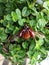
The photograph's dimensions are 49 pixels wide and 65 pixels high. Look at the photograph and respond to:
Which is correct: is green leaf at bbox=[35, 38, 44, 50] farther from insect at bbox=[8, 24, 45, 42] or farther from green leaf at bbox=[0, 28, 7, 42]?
green leaf at bbox=[0, 28, 7, 42]

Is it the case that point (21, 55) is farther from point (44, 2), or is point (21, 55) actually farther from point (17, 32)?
point (44, 2)

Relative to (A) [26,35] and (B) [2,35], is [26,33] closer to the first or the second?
(A) [26,35]

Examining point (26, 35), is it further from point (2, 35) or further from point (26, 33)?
point (2, 35)

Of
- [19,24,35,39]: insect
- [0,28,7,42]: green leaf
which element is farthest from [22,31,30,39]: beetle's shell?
[0,28,7,42]: green leaf

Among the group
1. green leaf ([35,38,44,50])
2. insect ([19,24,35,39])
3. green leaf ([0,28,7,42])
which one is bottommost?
green leaf ([35,38,44,50])

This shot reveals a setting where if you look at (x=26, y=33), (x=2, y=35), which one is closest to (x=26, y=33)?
(x=26, y=33)

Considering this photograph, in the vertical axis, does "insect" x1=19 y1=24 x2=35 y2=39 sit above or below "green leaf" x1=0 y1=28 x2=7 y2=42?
above

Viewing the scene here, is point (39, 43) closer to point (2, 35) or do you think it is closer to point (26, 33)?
point (26, 33)

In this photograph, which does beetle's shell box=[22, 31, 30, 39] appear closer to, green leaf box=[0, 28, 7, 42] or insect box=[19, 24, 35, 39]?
insect box=[19, 24, 35, 39]

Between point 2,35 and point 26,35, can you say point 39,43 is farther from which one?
point 2,35

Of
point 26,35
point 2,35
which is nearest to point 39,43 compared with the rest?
point 26,35
